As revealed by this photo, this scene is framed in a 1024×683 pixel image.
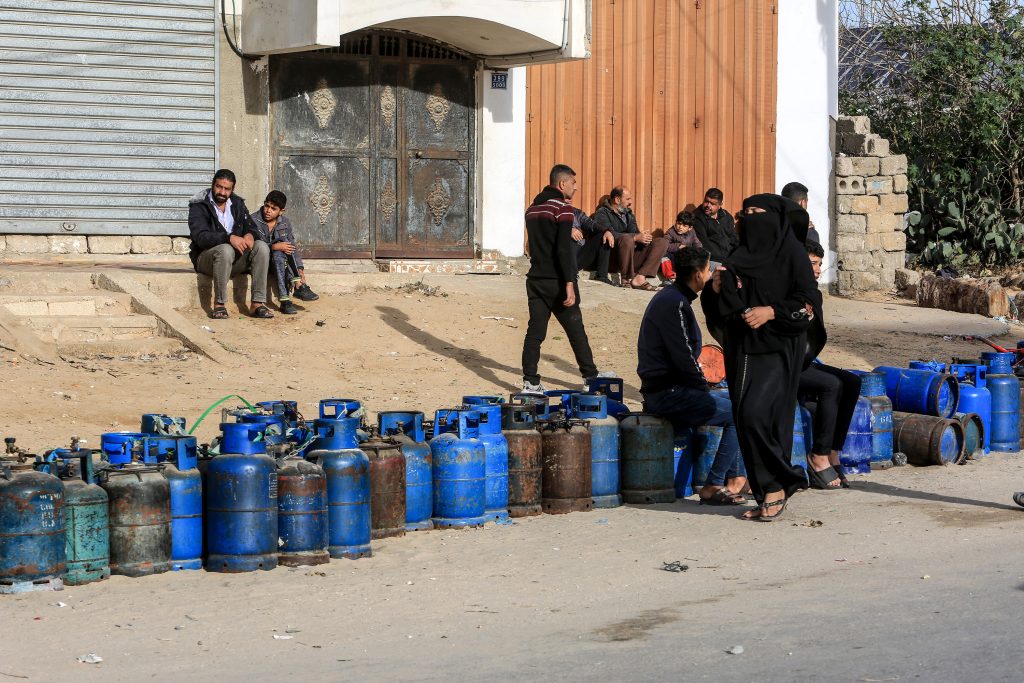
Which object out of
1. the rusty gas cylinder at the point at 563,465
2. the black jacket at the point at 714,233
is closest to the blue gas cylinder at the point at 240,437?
the rusty gas cylinder at the point at 563,465

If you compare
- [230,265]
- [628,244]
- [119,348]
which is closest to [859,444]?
[119,348]

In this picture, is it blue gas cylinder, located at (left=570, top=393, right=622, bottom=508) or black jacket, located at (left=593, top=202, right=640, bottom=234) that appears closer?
blue gas cylinder, located at (left=570, top=393, right=622, bottom=508)

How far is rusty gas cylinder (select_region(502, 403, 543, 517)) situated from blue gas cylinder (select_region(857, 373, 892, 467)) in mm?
2649

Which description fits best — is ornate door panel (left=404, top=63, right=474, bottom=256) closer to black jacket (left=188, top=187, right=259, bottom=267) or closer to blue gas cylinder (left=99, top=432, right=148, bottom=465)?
black jacket (left=188, top=187, right=259, bottom=267)

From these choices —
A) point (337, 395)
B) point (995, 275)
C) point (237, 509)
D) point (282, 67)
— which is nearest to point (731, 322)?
point (237, 509)

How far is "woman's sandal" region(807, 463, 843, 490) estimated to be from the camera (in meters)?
9.05

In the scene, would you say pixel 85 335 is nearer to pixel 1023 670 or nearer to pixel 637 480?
pixel 637 480

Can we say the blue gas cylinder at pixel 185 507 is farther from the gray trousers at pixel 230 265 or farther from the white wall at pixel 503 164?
the white wall at pixel 503 164

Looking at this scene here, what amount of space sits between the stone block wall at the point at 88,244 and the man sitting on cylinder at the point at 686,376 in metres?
8.62

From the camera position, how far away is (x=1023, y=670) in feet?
16.2

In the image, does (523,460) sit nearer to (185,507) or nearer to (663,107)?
(185,507)

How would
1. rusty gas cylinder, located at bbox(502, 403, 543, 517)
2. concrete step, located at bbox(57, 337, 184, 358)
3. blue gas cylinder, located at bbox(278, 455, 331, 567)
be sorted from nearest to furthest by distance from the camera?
blue gas cylinder, located at bbox(278, 455, 331, 567) → rusty gas cylinder, located at bbox(502, 403, 543, 517) → concrete step, located at bbox(57, 337, 184, 358)

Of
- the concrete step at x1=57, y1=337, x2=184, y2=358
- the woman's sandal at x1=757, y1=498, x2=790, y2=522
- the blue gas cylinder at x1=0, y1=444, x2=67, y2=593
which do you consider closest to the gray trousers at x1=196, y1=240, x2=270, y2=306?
the concrete step at x1=57, y1=337, x2=184, y2=358

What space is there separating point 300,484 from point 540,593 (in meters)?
1.30
